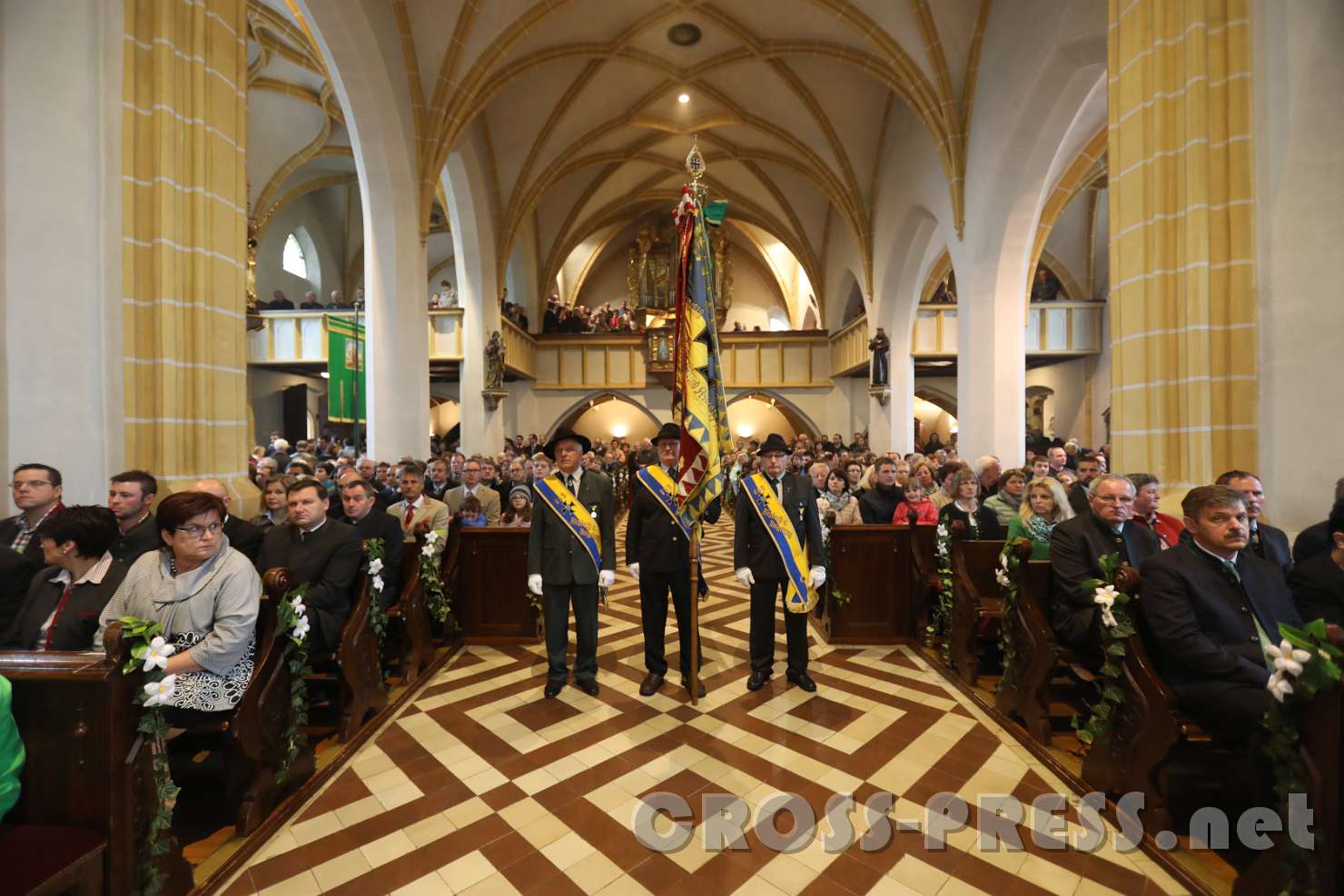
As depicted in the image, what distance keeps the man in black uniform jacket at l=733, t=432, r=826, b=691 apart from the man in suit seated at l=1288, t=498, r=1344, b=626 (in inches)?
87.6

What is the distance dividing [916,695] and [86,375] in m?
5.64

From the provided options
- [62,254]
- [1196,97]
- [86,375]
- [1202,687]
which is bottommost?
[1202,687]

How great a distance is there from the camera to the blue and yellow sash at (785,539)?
384cm

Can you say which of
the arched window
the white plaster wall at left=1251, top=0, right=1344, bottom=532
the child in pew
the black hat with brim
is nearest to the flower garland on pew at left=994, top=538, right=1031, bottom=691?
the white plaster wall at left=1251, top=0, right=1344, bottom=532

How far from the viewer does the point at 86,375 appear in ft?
11.8

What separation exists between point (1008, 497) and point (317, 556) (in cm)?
520

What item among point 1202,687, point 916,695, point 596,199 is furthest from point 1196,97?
point 596,199

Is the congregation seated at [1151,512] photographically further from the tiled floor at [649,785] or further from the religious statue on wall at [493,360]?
the religious statue on wall at [493,360]

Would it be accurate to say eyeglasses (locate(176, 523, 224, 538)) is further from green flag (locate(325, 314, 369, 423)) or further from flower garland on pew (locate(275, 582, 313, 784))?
green flag (locate(325, 314, 369, 423))

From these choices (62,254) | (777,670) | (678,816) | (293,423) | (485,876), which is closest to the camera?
(485,876)

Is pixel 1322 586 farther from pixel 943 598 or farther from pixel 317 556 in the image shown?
pixel 317 556

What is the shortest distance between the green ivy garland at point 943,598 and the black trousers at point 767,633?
115 centimetres

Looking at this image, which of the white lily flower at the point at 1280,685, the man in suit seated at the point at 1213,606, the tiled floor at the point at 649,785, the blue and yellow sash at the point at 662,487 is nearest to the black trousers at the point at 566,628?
the tiled floor at the point at 649,785

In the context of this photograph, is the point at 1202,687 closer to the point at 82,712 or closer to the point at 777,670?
the point at 777,670
